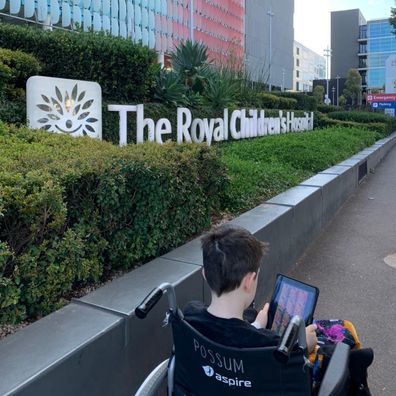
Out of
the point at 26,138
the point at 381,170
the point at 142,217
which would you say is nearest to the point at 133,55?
the point at 26,138

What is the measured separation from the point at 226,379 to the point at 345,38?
345 ft

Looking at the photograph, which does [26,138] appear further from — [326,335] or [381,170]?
[381,170]

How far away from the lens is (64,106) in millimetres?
6324

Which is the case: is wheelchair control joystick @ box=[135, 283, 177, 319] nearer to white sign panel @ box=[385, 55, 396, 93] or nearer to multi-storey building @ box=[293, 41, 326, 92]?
white sign panel @ box=[385, 55, 396, 93]

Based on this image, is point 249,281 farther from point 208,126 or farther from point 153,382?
point 208,126

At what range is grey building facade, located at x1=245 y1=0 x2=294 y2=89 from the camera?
62222 mm

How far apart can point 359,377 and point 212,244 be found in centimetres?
86

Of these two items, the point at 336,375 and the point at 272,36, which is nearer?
the point at 336,375

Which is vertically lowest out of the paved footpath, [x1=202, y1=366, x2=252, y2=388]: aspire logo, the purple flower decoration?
the paved footpath

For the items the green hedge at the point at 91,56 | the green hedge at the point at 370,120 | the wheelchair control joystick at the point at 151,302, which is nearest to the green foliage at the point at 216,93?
the green hedge at the point at 91,56

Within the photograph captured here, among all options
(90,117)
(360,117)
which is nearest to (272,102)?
(90,117)

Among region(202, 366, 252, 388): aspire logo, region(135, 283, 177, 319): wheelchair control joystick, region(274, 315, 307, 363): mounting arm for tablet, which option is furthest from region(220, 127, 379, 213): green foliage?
region(274, 315, 307, 363): mounting arm for tablet

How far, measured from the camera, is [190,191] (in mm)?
3982

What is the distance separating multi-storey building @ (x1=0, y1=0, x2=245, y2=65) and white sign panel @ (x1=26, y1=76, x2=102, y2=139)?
30.2ft
